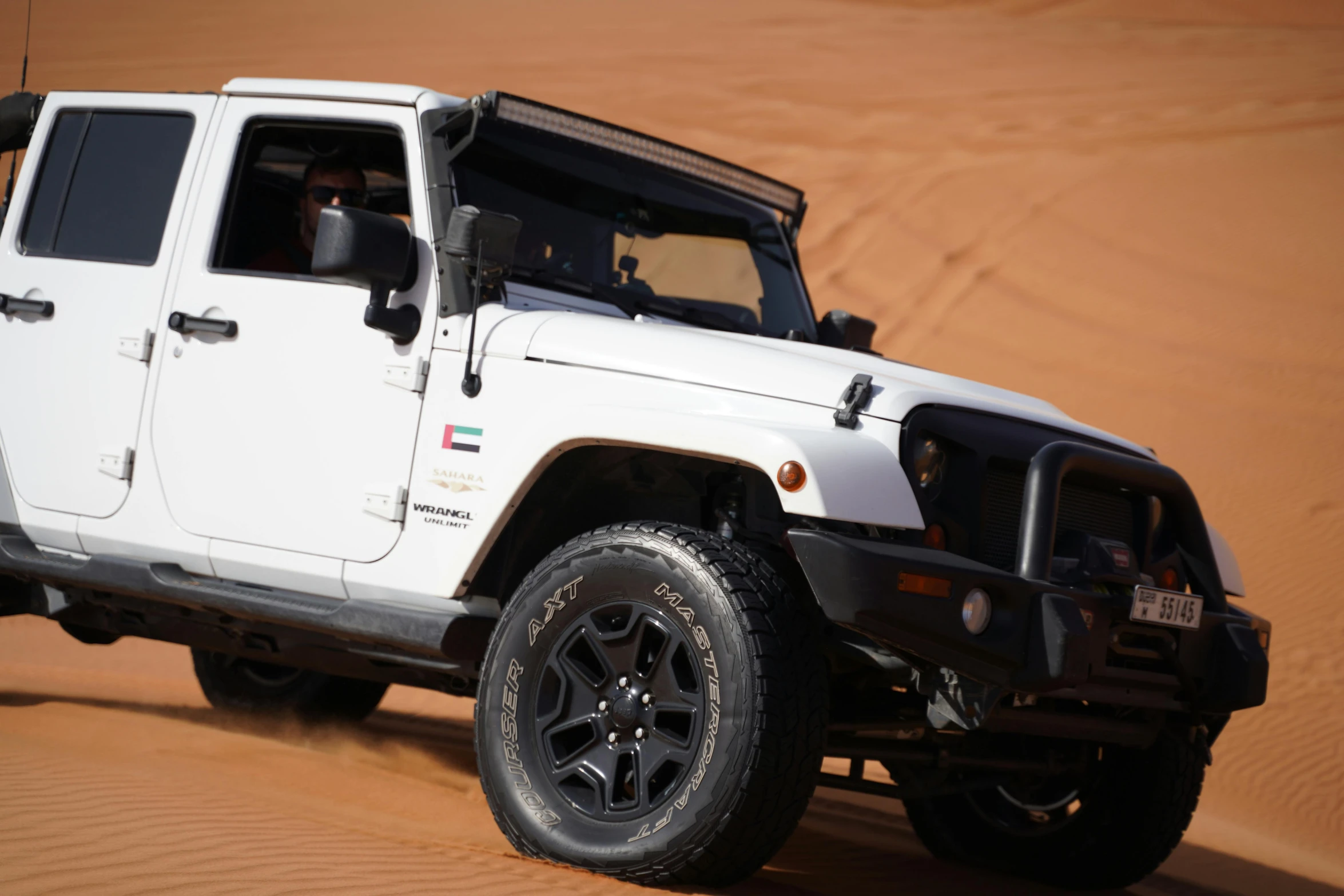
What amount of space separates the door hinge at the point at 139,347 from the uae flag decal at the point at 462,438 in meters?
1.38

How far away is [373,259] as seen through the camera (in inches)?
154

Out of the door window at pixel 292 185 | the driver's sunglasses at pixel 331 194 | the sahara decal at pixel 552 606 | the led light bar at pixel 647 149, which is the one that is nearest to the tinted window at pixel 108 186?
the door window at pixel 292 185

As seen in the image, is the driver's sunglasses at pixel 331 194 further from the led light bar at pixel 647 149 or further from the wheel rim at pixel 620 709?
the wheel rim at pixel 620 709

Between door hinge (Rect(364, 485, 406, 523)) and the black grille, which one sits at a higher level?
the black grille

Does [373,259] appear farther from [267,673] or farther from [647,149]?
[267,673]

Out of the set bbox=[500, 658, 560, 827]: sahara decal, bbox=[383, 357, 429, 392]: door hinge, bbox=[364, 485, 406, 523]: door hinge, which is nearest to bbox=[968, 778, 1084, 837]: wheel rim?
bbox=[500, 658, 560, 827]: sahara decal

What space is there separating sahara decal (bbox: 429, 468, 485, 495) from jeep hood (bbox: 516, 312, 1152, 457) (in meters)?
0.39

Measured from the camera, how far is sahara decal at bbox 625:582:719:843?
10.6 feet

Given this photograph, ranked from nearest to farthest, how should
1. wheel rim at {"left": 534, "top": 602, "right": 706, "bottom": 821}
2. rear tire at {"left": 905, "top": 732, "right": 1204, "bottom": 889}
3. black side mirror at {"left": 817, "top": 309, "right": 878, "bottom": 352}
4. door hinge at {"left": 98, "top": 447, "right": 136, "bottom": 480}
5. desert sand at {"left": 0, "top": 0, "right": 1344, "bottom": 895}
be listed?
wheel rim at {"left": 534, "top": 602, "right": 706, "bottom": 821} < desert sand at {"left": 0, "top": 0, "right": 1344, "bottom": 895} < rear tire at {"left": 905, "top": 732, "right": 1204, "bottom": 889} < door hinge at {"left": 98, "top": 447, "right": 136, "bottom": 480} < black side mirror at {"left": 817, "top": 309, "right": 878, "bottom": 352}

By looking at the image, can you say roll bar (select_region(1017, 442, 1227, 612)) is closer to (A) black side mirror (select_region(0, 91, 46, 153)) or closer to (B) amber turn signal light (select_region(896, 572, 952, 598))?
(B) amber turn signal light (select_region(896, 572, 952, 598))

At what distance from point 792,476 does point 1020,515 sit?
0.75m

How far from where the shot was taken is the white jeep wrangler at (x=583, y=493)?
3270 millimetres

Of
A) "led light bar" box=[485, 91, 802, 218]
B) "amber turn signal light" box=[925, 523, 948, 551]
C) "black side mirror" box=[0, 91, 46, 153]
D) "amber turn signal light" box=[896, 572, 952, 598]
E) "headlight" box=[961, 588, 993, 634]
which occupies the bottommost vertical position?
→ "headlight" box=[961, 588, 993, 634]

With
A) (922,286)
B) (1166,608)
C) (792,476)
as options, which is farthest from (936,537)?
(922,286)
